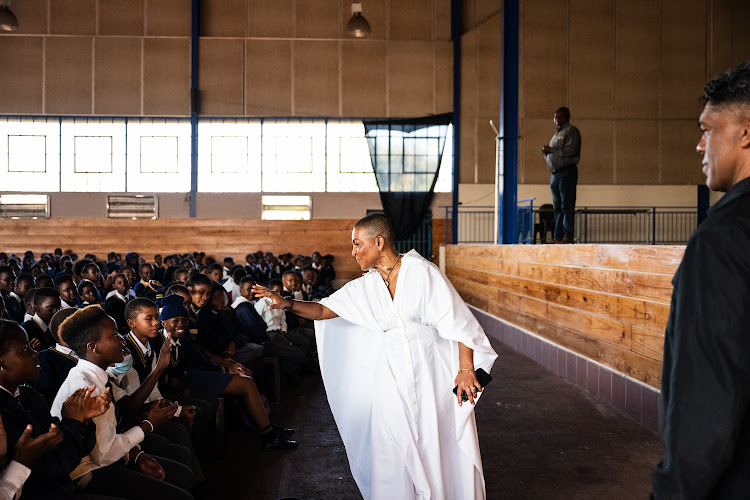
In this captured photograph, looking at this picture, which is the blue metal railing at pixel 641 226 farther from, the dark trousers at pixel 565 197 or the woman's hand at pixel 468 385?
the woman's hand at pixel 468 385

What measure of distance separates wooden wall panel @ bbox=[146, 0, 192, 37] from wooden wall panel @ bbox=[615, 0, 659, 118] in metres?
11.2

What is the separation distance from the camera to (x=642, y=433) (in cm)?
420

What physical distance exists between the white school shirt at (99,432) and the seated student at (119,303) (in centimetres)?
239

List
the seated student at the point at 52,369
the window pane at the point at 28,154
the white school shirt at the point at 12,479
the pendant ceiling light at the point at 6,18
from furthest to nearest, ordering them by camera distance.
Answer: the window pane at the point at 28,154 < the pendant ceiling light at the point at 6,18 < the seated student at the point at 52,369 < the white school shirt at the point at 12,479

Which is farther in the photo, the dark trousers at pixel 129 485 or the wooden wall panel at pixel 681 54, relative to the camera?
the wooden wall panel at pixel 681 54

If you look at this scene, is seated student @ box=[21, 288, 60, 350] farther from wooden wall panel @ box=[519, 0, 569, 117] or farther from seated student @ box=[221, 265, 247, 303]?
wooden wall panel @ box=[519, 0, 569, 117]

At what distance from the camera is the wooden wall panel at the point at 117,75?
16156mm

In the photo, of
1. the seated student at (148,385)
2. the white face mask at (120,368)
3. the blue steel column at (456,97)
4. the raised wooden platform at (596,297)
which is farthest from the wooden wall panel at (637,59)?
the white face mask at (120,368)

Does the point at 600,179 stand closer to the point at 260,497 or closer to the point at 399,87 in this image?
the point at 399,87

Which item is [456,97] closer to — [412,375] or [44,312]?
[44,312]

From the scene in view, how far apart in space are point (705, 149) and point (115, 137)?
16698mm

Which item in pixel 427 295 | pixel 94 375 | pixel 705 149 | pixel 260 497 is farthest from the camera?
pixel 260 497

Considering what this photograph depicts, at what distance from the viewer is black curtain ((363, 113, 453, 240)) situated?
16156 millimetres

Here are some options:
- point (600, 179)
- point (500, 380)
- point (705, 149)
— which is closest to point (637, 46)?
point (600, 179)
